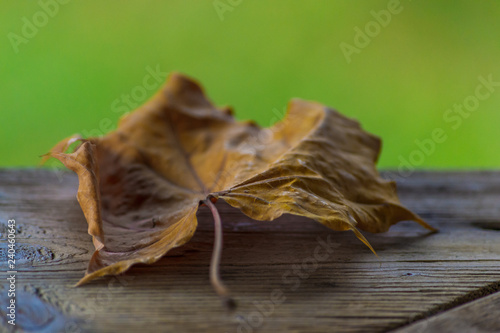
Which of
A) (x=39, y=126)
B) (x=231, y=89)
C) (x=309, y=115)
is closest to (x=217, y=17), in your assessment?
(x=231, y=89)

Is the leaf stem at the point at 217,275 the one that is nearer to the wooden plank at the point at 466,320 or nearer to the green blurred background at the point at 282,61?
the wooden plank at the point at 466,320

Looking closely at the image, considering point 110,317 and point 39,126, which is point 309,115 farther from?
point 39,126

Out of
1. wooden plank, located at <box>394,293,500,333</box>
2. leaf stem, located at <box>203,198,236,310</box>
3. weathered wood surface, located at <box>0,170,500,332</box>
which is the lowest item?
wooden plank, located at <box>394,293,500,333</box>

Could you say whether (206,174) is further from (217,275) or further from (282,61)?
(282,61)

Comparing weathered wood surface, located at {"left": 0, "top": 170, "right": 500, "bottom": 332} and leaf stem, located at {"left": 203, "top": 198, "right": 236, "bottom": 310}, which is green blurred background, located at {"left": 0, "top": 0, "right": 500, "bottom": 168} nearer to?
weathered wood surface, located at {"left": 0, "top": 170, "right": 500, "bottom": 332}

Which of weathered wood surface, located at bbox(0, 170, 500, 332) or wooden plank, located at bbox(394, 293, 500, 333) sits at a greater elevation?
weathered wood surface, located at bbox(0, 170, 500, 332)

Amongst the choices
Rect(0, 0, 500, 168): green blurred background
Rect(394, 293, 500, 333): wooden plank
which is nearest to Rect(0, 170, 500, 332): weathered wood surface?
Rect(394, 293, 500, 333): wooden plank

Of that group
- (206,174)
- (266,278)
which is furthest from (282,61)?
(266,278)
